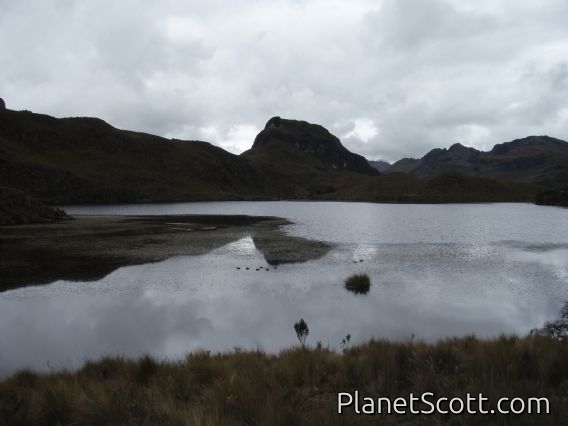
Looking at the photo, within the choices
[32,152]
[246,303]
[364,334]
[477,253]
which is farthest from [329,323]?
[32,152]

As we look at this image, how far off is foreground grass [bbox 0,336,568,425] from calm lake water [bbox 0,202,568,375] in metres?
3.03

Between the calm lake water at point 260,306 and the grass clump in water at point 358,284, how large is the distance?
42cm

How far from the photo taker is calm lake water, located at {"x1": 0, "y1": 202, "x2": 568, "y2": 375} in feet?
42.3

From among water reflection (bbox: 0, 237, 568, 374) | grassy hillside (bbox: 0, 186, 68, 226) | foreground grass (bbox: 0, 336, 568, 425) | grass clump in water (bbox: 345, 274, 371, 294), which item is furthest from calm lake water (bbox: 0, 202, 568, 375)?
grassy hillside (bbox: 0, 186, 68, 226)

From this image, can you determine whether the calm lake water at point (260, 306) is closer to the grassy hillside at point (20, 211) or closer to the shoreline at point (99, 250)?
Answer: the shoreline at point (99, 250)

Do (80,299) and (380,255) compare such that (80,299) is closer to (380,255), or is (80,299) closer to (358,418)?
(358,418)

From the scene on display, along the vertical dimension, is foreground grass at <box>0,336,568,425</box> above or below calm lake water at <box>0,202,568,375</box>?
above

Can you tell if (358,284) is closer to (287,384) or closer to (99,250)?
(287,384)

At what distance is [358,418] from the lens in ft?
17.4

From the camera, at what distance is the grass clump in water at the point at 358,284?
1975cm

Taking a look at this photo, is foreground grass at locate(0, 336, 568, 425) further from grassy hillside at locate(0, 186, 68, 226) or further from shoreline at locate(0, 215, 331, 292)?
grassy hillside at locate(0, 186, 68, 226)

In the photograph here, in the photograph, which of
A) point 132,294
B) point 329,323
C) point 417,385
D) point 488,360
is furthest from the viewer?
point 132,294

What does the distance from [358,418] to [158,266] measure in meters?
22.9

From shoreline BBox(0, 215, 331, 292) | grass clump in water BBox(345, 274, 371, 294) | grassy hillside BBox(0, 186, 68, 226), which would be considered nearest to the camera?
grass clump in water BBox(345, 274, 371, 294)
